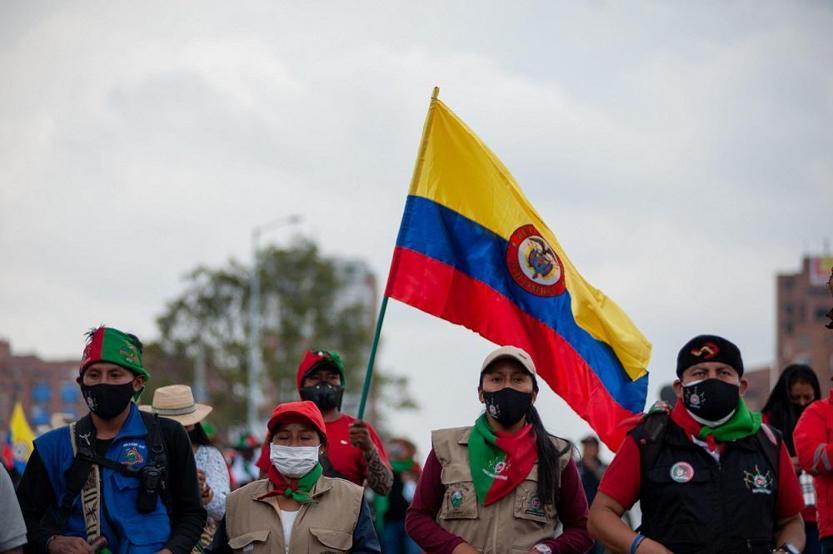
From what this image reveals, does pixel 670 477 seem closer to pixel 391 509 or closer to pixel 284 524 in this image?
pixel 284 524

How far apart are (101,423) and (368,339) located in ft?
195

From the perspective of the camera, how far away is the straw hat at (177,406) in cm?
945

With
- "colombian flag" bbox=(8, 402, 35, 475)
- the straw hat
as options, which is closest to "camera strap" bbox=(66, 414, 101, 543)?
the straw hat

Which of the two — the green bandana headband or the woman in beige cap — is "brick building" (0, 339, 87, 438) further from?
the green bandana headband

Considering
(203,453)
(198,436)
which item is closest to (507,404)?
(203,453)

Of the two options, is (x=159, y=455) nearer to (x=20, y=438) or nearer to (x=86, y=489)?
(x=86, y=489)

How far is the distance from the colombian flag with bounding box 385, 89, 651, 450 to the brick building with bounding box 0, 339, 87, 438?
7520cm

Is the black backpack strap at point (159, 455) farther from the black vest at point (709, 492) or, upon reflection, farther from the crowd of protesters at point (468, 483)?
the black vest at point (709, 492)

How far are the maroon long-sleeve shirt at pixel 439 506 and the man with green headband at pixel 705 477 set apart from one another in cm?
73

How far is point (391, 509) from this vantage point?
56.9 feet

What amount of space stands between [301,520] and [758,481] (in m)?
2.36

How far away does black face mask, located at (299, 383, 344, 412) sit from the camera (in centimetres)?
961

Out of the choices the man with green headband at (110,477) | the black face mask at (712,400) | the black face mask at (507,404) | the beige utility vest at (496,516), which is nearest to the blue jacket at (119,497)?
the man with green headband at (110,477)

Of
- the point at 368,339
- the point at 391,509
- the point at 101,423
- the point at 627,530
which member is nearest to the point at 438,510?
the point at 627,530
